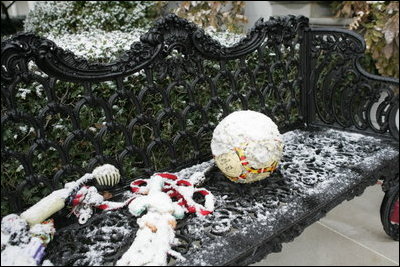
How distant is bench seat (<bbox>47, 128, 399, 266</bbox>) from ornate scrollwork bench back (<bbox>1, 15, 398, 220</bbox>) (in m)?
0.30

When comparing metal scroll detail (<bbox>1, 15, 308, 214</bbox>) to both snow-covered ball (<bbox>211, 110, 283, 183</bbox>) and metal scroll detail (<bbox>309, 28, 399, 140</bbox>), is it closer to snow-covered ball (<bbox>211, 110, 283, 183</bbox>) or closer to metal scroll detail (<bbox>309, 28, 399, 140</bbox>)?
metal scroll detail (<bbox>309, 28, 399, 140</bbox>)

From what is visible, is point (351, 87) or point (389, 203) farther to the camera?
point (351, 87)

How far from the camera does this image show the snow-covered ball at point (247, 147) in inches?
67.8

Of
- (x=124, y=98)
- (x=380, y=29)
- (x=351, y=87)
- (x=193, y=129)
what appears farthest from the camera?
(x=380, y=29)

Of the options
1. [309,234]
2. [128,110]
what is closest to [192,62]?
[128,110]

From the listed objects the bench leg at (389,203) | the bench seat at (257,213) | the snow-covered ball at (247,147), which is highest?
the snow-covered ball at (247,147)

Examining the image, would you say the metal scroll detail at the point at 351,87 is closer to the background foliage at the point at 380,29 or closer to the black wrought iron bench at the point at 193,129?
the black wrought iron bench at the point at 193,129

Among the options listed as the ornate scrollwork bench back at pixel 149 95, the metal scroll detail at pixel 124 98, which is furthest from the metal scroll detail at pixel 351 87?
the metal scroll detail at pixel 124 98

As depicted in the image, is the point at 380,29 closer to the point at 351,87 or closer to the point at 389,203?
the point at 351,87

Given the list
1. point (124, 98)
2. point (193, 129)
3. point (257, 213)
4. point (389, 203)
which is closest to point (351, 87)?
point (389, 203)

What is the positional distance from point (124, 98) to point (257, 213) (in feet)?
2.82

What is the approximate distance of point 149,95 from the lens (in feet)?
7.23

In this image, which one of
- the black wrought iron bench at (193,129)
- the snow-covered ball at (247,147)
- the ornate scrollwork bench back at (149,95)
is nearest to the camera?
the black wrought iron bench at (193,129)

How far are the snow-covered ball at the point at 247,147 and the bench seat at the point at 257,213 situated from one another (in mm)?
106
